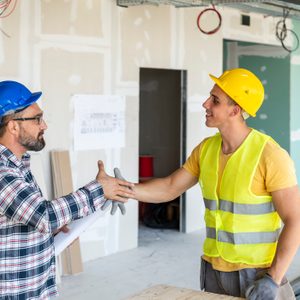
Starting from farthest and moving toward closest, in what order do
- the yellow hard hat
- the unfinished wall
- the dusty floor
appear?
1. the unfinished wall
2. the dusty floor
3. the yellow hard hat

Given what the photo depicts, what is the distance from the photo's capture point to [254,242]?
283 centimetres

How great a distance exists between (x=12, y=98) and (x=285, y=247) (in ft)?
4.49

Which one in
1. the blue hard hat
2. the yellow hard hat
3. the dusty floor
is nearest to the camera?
the blue hard hat

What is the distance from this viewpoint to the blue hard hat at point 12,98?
2.79 m

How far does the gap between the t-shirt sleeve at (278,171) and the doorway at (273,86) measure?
710 cm

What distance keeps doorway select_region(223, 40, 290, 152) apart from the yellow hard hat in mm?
6870

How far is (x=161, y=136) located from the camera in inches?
344

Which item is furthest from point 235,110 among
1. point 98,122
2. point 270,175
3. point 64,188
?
point 98,122

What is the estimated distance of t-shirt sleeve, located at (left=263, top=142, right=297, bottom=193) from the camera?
270cm

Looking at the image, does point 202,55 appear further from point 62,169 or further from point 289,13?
point 62,169

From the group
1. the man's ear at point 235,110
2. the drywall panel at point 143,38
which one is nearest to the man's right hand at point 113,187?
the man's ear at point 235,110

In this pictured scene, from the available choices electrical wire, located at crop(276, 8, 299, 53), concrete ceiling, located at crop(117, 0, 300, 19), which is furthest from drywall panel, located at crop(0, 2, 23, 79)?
electrical wire, located at crop(276, 8, 299, 53)

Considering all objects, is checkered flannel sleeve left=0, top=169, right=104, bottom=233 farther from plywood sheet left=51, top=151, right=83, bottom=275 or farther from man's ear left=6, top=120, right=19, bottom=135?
plywood sheet left=51, top=151, right=83, bottom=275

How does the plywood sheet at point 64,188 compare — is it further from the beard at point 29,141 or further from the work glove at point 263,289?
the work glove at point 263,289
